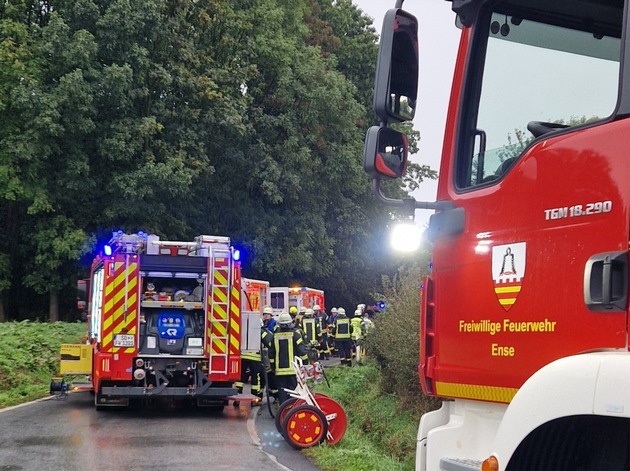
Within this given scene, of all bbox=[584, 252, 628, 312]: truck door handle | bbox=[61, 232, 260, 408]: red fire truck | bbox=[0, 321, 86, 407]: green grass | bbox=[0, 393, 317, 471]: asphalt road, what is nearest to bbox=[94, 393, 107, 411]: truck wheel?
bbox=[61, 232, 260, 408]: red fire truck

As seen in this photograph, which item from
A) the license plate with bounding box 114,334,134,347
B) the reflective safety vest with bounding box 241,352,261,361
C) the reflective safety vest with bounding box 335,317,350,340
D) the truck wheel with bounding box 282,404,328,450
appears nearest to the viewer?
the truck wheel with bounding box 282,404,328,450

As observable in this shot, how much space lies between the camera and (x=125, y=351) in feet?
44.4

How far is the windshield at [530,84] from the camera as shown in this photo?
3.54 metres

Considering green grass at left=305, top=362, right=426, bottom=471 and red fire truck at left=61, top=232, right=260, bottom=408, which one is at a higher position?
red fire truck at left=61, top=232, right=260, bottom=408

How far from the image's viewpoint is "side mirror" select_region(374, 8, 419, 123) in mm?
3830

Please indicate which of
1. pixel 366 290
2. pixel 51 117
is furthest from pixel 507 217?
pixel 366 290

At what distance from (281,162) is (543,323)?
99.9ft

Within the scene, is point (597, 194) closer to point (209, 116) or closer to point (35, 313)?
point (209, 116)

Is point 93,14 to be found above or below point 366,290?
above

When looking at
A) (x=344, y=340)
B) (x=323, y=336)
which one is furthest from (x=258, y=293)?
(x=344, y=340)

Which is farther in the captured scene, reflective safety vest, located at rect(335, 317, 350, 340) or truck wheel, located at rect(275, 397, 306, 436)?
reflective safety vest, located at rect(335, 317, 350, 340)

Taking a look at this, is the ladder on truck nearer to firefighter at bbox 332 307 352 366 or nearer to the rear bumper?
the rear bumper

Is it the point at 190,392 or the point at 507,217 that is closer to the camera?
the point at 507,217

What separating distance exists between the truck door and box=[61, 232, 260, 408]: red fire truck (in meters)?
9.91
